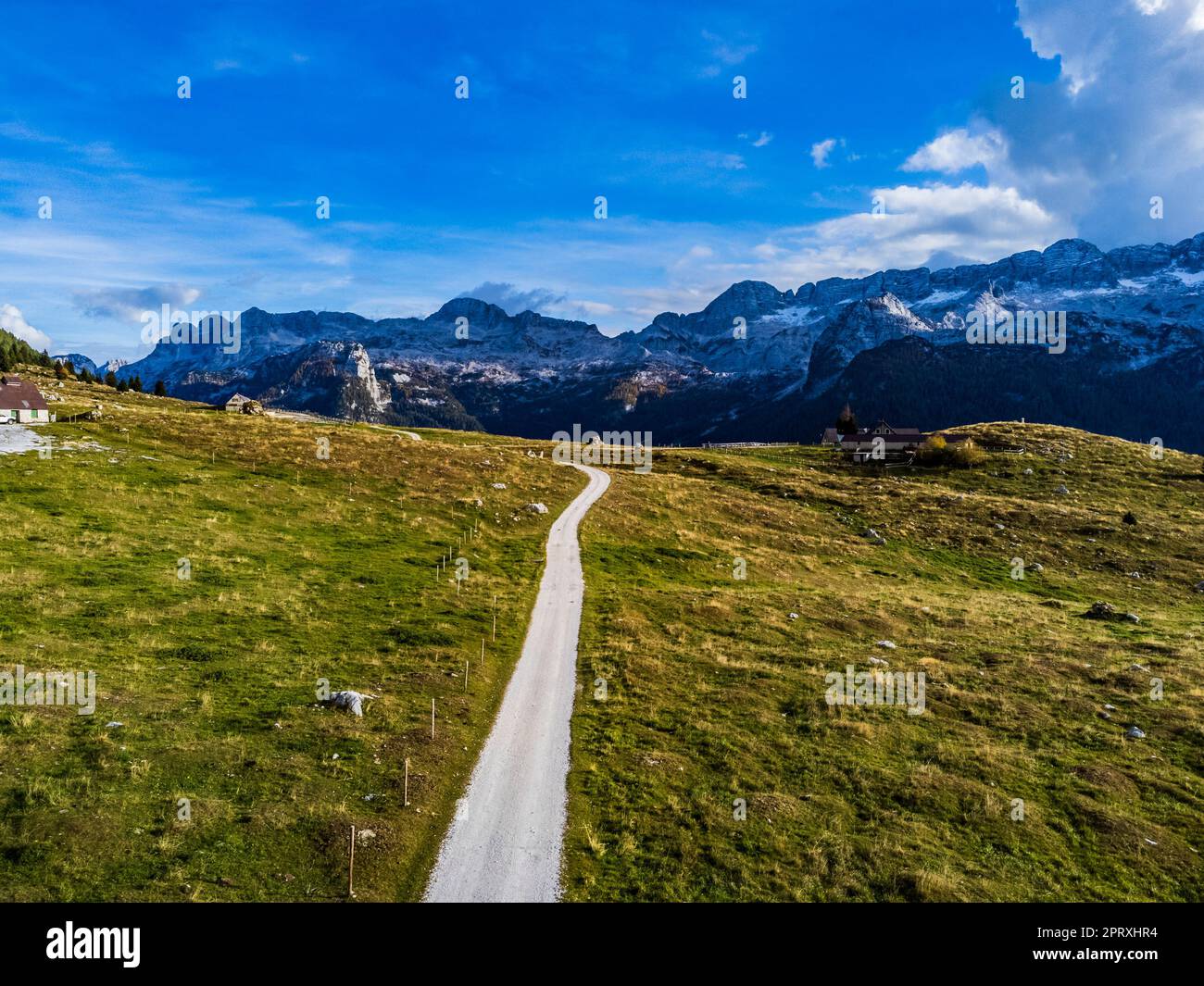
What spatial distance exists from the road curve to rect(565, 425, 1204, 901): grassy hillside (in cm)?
74

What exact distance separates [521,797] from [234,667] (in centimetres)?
1378

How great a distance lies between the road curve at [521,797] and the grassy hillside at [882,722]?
736mm

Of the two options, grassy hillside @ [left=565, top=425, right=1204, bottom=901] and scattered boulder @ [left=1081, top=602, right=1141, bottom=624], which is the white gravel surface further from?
scattered boulder @ [left=1081, top=602, right=1141, bottom=624]

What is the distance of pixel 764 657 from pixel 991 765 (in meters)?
11.6

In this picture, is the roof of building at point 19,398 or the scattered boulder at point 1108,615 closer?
the scattered boulder at point 1108,615

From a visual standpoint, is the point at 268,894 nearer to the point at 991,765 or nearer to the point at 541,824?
the point at 541,824

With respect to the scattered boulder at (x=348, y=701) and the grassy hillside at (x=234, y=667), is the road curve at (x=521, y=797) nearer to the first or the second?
the grassy hillside at (x=234, y=667)

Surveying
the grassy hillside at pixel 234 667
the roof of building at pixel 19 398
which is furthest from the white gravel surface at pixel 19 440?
the roof of building at pixel 19 398

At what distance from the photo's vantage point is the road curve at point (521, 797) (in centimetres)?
1600

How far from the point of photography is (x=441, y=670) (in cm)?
2816

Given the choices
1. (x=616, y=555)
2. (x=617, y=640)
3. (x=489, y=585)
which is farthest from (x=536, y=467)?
(x=617, y=640)

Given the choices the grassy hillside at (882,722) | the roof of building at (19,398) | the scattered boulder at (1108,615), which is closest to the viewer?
the grassy hillside at (882,722)

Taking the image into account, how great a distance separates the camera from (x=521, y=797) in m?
19.9

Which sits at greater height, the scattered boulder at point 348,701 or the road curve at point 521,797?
the scattered boulder at point 348,701
